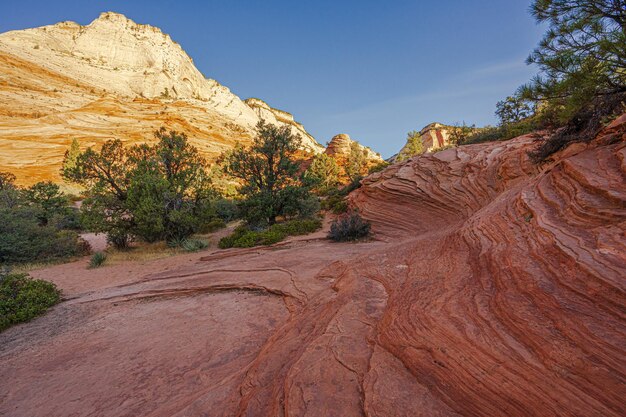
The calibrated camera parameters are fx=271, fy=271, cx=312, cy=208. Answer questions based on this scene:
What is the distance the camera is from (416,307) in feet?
11.5

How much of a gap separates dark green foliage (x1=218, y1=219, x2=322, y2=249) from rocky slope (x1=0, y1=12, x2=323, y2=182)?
36477 mm

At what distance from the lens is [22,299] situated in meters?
7.02

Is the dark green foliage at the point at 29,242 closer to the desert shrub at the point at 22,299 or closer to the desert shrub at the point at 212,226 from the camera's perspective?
the desert shrub at the point at 212,226

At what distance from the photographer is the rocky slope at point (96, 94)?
40.8 m

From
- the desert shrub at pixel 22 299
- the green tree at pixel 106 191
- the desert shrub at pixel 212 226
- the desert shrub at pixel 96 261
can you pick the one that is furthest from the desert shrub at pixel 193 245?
the desert shrub at pixel 22 299

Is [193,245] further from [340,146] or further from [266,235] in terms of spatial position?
[340,146]

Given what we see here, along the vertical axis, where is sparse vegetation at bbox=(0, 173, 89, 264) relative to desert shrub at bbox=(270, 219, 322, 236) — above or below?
below

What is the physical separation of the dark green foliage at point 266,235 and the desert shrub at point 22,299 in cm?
610

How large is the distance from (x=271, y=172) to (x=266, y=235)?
6068 millimetres

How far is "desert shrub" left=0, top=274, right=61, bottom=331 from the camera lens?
6.49 metres

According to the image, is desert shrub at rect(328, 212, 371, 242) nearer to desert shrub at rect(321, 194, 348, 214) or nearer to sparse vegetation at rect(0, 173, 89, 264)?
desert shrub at rect(321, 194, 348, 214)

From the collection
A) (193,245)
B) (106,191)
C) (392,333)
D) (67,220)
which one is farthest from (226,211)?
(392,333)

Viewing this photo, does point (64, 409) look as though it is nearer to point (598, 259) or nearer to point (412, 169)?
point (598, 259)

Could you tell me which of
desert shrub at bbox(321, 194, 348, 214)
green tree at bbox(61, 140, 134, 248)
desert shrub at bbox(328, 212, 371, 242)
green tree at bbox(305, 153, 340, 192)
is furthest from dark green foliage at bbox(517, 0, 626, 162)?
green tree at bbox(305, 153, 340, 192)
